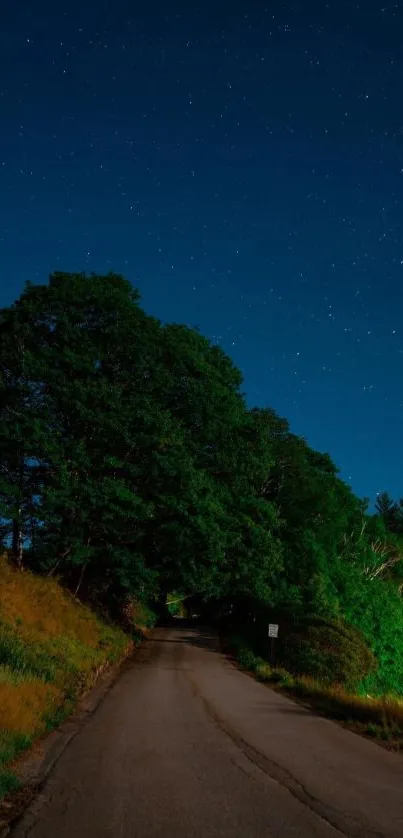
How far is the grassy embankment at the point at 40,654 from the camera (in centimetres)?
925

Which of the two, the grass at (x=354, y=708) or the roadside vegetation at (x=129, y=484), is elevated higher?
the roadside vegetation at (x=129, y=484)

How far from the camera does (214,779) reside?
7.74m

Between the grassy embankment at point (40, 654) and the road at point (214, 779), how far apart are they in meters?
0.68

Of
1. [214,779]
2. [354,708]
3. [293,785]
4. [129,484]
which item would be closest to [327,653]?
[129,484]

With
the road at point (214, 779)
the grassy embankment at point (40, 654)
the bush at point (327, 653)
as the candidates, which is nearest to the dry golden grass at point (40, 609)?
the grassy embankment at point (40, 654)

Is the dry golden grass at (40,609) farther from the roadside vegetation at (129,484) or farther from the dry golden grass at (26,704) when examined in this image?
the dry golden grass at (26,704)

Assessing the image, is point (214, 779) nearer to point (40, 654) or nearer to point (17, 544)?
point (40, 654)

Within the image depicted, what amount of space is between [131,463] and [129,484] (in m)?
0.90

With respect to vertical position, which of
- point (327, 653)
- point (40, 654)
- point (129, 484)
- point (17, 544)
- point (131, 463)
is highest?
point (131, 463)

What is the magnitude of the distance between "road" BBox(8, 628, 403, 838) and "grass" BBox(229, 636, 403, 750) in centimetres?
52

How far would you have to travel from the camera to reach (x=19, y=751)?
8547 mm

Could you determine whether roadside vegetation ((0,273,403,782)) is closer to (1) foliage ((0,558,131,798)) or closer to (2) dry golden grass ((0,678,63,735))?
(1) foliage ((0,558,131,798))

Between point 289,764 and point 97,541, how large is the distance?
63.9ft

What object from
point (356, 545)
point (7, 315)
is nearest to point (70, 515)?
point (7, 315)
